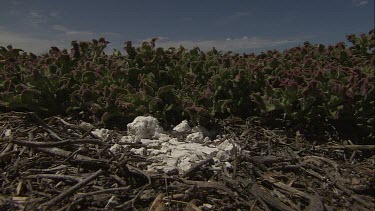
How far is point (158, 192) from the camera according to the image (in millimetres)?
2428

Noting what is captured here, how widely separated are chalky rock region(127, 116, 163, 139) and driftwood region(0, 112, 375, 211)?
0.21 metres

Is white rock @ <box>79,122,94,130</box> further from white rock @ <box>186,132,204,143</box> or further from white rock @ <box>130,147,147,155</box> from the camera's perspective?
white rock @ <box>186,132,204,143</box>

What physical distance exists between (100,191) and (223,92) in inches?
71.0

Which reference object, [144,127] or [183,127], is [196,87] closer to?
[183,127]

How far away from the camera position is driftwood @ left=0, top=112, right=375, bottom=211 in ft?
7.56

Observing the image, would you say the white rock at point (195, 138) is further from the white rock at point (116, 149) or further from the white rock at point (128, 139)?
the white rock at point (116, 149)

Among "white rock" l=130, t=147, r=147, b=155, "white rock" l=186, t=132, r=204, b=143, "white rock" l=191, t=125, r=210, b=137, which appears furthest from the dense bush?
"white rock" l=130, t=147, r=147, b=155

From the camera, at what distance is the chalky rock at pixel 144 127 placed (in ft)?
10.6

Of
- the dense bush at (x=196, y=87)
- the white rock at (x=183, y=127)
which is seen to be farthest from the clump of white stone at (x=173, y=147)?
the dense bush at (x=196, y=87)

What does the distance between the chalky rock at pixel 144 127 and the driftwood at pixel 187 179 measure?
210 mm

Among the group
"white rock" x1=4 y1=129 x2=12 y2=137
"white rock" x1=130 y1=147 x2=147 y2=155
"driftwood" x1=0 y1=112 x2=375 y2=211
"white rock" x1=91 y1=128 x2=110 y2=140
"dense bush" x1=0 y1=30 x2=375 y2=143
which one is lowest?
"driftwood" x1=0 y1=112 x2=375 y2=211

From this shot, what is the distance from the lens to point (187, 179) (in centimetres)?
254

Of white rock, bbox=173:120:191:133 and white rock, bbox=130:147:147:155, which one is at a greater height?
white rock, bbox=173:120:191:133

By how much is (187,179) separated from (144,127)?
86 cm
